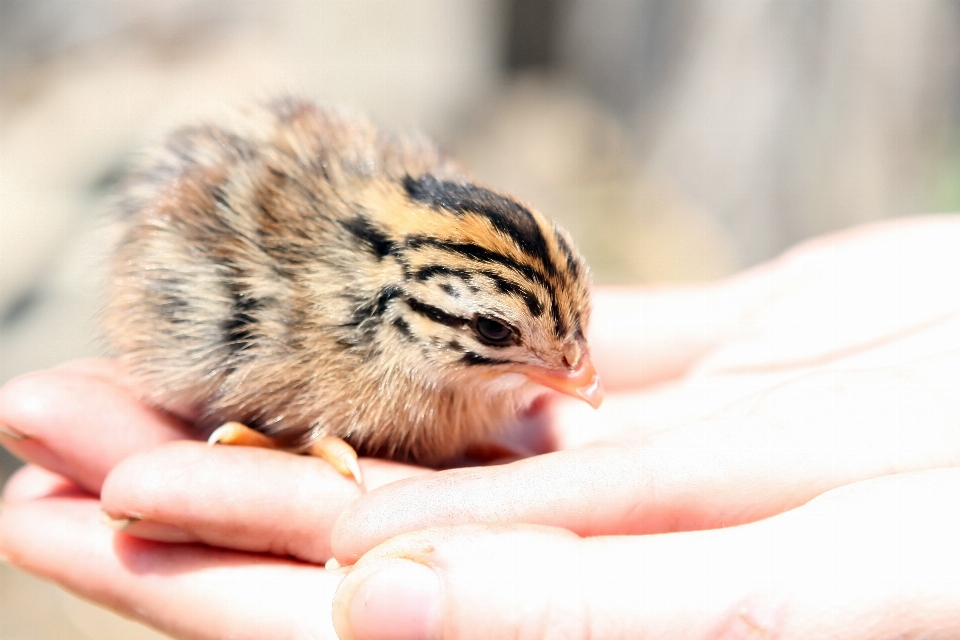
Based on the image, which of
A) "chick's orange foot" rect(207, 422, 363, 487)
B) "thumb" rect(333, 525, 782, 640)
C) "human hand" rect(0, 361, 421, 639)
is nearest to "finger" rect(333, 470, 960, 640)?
"thumb" rect(333, 525, 782, 640)

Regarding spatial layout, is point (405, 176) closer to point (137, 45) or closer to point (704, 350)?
point (704, 350)

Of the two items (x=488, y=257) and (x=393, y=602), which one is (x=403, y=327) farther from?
(x=393, y=602)

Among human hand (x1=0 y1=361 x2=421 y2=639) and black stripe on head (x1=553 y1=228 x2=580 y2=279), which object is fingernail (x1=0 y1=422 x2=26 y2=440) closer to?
human hand (x1=0 y1=361 x2=421 y2=639)

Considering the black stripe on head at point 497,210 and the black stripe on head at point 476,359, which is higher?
the black stripe on head at point 497,210

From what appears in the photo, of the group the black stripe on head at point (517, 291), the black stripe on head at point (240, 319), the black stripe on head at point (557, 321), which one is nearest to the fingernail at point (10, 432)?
the black stripe on head at point (240, 319)

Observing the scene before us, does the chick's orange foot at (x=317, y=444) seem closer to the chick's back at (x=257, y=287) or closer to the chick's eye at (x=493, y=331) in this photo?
the chick's back at (x=257, y=287)

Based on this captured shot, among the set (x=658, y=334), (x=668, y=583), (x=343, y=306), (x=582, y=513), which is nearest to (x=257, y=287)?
(x=343, y=306)
